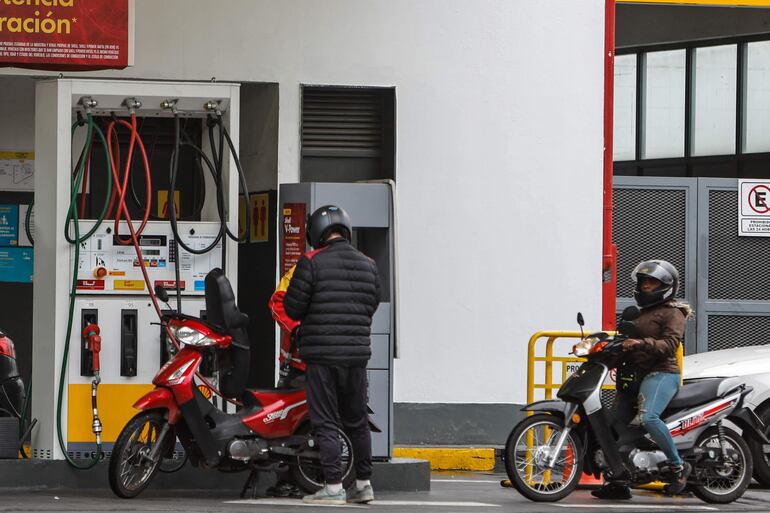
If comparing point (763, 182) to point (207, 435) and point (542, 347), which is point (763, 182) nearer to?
point (542, 347)

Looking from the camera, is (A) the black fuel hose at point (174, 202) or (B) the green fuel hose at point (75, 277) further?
(A) the black fuel hose at point (174, 202)

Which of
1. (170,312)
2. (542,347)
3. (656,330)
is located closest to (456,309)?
(542,347)

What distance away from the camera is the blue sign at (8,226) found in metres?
13.2

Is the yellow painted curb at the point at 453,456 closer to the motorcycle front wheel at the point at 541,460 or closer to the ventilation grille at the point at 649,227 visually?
the motorcycle front wheel at the point at 541,460

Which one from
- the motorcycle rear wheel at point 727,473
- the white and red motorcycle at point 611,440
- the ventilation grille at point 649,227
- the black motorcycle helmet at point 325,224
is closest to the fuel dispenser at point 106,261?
the black motorcycle helmet at point 325,224

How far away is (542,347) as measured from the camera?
A: 13.3m

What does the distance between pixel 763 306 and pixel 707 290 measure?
0.58 meters

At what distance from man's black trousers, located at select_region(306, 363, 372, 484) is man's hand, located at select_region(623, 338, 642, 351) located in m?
1.93

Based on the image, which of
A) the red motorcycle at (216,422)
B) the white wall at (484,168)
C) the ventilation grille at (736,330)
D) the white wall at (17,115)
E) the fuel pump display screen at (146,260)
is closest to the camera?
the red motorcycle at (216,422)

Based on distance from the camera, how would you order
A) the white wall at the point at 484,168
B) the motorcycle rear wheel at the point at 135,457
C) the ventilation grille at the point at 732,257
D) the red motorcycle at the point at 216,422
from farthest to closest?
the ventilation grille at the point at 732,257, the white wall at the point at 484,168, the red motorcycle at the point at 216,422, the motorcycle rear wheel at the point at 135,457

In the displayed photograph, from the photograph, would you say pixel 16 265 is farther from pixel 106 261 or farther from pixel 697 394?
pixel 697 394

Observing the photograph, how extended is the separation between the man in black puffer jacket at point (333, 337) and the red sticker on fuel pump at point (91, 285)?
1.61 metres

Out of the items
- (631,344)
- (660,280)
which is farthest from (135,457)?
(660,280)

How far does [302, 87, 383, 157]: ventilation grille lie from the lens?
12867 mm
